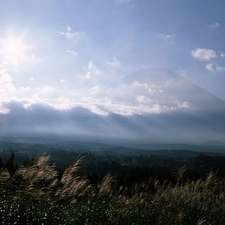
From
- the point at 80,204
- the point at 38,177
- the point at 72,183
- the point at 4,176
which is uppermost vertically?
the point at 38,177

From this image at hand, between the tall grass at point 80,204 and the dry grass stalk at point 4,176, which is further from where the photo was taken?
the dry grass stalk at point 4,176

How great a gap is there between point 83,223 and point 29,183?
2847mm

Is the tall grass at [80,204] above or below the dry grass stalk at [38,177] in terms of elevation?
below

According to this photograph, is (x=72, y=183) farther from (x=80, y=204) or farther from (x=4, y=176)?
(x=4, y=176)

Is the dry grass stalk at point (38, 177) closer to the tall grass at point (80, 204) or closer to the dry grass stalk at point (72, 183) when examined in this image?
the tall grass at point (80, 204)

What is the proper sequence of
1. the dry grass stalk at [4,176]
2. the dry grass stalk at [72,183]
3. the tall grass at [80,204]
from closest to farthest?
the tall grass at [80,204] < the dry grass stalk at [4,176] < the dry grass stalk at [72,183]

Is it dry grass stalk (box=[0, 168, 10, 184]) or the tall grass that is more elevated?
dry grass stalk (box=[0, 168, 10, 184])

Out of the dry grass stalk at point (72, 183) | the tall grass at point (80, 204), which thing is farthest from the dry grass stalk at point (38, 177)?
the dry grass stalk at point (72, 183)

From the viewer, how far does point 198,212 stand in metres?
9.62

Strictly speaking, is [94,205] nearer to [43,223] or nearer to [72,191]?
[72,191]

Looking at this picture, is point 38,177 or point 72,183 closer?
point 38,177

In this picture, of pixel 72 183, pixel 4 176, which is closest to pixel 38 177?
pixel 72 183

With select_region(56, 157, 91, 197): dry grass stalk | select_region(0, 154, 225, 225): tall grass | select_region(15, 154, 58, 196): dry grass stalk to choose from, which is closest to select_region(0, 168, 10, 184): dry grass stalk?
select_region(0, 154, 225, 225): tall grass

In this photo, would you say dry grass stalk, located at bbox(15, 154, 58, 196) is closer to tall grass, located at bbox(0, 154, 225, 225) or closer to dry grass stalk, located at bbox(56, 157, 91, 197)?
tall grass, located at bbox(0, 154, 225, 225)
